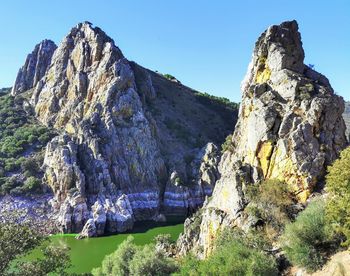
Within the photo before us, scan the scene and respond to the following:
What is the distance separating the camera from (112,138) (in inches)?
3543

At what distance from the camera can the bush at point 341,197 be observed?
75.5ft

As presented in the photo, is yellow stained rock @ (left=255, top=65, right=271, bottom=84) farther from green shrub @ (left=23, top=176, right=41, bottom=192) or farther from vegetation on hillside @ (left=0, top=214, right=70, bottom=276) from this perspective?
green shrub @ (left=23, top=176, right=41, bottom=192)

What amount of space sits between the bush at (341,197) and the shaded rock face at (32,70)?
118742 mm

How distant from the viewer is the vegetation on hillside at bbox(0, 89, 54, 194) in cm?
8138


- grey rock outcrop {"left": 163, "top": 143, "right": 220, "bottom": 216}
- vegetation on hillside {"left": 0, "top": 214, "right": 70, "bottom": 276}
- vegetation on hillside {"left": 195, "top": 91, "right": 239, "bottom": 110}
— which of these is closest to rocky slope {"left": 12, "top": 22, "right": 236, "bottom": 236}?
grey rock outcrop {"left": 163, "top": 143, "right": 220, "bottom": 216}

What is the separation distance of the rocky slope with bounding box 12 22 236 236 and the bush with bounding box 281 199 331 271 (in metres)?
46.5

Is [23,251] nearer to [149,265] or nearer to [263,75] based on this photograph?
[149,265]

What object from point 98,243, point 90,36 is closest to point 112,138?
point 98,243

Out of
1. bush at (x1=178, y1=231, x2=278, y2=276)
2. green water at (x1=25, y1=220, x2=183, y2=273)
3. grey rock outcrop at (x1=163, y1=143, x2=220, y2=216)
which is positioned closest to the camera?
bush at (x1=178, y1=231, x2=278, y2=276)

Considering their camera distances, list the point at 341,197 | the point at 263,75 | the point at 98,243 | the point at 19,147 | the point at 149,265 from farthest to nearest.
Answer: the point at 19,147 → the point at 98,243 → the point at 263,75 → the point at 149,265 → the point at 341,197

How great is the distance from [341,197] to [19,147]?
284 ft

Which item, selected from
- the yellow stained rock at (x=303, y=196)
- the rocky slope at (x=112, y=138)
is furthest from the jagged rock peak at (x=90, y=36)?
the yellow stained rock at (x=303, y=196)

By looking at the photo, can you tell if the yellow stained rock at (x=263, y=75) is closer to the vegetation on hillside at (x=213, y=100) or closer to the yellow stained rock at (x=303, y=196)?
the yellow stained rock at (x=303, y=196)

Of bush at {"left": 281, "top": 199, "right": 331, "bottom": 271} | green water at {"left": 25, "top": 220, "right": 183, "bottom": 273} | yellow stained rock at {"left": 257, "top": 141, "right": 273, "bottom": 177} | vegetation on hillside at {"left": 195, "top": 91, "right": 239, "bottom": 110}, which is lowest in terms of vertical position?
green water at {"left": 25, "top": 220, "right": 183, "bottom": 273}
